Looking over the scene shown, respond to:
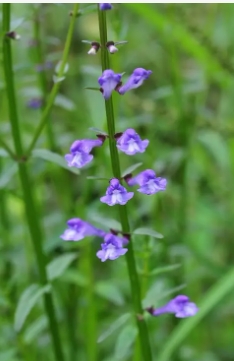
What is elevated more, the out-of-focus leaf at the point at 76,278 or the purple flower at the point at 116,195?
the purple flower at the point at 116,195

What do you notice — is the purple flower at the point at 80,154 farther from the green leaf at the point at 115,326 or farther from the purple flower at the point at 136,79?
the green leaf at the point at 115,326

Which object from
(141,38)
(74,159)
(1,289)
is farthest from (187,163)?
(141,38)

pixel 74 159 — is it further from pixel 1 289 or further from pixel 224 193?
pixel 224 193

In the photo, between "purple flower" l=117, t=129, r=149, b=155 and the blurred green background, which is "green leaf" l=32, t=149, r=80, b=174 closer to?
the blurred green background

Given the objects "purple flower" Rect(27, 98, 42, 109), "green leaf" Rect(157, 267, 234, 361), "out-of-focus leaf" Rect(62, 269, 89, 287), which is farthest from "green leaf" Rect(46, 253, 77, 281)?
"purple flower" Rect(27, 98, 42, 109)

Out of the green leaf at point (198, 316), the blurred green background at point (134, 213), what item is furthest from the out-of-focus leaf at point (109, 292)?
the green leaf at point (198, 316)
